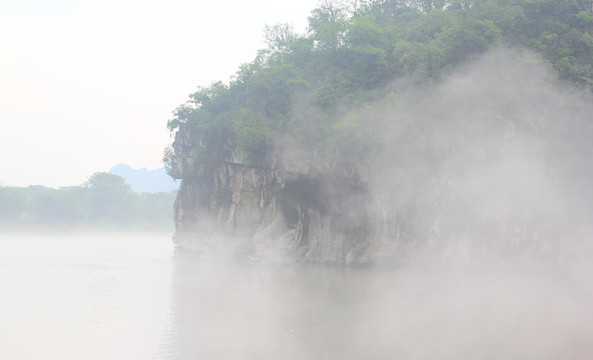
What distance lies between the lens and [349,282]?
20.7m

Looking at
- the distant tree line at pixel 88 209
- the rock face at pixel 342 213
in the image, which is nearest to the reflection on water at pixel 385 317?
the rock face at pixel 342 213

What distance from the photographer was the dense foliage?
73.7 ft

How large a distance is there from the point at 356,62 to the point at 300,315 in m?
17.6

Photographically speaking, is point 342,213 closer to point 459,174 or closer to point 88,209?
point 459,174

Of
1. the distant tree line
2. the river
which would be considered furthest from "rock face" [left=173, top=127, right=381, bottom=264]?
the distant tree line

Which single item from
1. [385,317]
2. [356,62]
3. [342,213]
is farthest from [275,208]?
[385,317]

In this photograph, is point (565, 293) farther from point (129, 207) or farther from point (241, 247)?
point (129, 207)

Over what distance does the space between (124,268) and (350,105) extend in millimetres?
13858

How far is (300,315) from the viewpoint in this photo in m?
→ 14.2

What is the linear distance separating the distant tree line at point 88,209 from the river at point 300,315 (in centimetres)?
6269

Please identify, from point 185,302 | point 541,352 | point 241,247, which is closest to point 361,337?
point 541,352

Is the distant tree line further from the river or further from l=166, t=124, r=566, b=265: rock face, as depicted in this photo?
the river

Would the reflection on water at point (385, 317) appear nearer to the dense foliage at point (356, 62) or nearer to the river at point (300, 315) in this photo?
the river at point (300, 315)

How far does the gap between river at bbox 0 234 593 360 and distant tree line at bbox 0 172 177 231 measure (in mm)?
62691
